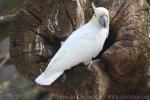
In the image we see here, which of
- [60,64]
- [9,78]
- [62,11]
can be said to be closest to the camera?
[60,64]

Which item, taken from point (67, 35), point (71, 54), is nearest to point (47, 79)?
point (71, 54)

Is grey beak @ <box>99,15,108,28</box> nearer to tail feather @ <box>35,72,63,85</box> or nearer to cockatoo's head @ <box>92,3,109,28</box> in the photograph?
cockatoo's head @ <box>92,3,109,28</box>

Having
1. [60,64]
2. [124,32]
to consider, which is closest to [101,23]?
[124,32]

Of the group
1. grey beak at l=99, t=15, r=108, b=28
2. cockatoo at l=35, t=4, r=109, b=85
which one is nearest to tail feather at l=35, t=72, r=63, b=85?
Answer: cockatoo at l=35, t=4, r=109, b=85

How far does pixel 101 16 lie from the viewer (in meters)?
2.41

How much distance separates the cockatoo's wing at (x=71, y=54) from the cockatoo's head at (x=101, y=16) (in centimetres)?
4

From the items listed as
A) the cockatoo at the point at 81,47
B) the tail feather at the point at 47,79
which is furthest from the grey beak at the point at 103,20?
the tail feather at the point at 47,79

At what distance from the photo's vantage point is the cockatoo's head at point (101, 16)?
2398mm

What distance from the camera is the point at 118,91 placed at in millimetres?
2566

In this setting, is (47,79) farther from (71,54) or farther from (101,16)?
(101,16)

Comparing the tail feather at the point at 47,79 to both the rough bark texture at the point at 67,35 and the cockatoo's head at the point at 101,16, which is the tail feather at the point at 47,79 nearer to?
the rough bark texture at the point at 67,35

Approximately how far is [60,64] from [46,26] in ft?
0.76

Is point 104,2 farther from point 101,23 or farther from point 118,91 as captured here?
point 118,91

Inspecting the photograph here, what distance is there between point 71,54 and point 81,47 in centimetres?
6
